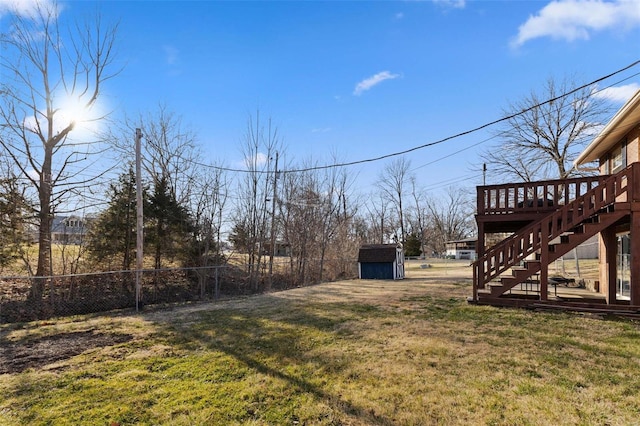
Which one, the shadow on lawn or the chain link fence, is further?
the chain link fence

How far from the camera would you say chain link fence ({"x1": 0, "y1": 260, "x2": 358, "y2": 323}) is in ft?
29.1

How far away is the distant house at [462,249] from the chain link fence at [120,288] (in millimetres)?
29275

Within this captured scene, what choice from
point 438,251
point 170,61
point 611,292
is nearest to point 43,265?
point 170,61

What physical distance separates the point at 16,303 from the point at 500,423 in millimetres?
11632

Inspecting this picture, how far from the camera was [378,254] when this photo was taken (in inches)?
667

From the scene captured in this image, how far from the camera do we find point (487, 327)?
5559 mm

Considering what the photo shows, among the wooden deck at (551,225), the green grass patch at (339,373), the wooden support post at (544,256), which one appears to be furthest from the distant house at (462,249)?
the green grass patch at (339,373)

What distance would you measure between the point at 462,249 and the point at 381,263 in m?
33.3

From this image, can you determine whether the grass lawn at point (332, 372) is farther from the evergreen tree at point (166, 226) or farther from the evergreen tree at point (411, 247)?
the evergreen tree at point (411, 247)

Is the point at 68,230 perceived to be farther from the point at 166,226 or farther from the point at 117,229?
the point at 166,226

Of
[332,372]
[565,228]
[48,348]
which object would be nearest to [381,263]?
[565,228]

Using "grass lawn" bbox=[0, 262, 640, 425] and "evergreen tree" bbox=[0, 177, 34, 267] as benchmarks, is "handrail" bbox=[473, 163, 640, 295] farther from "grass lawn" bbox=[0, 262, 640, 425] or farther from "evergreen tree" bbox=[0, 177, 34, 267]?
"evergreen tree" bbox=[0, 177, 34, 267]

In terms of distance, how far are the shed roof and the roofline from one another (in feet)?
27.7

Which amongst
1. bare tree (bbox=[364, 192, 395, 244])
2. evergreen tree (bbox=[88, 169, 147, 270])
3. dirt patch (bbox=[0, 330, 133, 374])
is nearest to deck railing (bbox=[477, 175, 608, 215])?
dirt patch (bbox=[0, 330, 133, 374])
